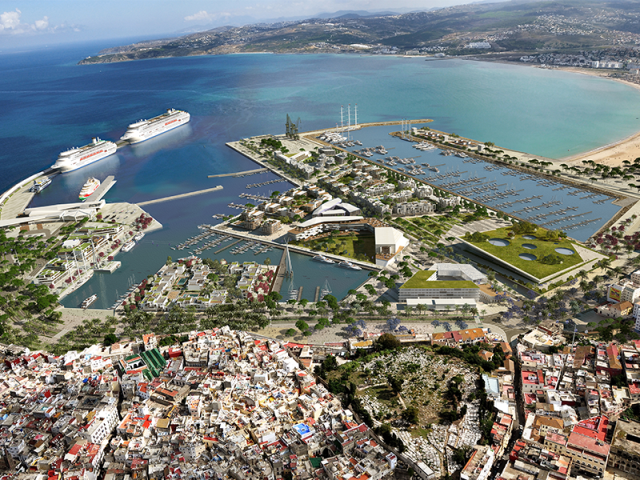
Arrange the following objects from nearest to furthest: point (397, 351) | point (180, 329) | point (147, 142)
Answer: point (397, 351) < point (180, 329) < point (147, 142)

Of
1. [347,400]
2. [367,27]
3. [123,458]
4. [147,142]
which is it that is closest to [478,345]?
[347,400]

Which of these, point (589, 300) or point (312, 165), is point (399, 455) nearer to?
point (589, 300)

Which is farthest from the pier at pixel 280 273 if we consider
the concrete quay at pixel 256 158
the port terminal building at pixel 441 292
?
the concrete quay at pixel 256 158

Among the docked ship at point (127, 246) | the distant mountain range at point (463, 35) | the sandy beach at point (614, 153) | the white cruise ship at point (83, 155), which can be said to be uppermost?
the distant mountain range at point (463, 35)

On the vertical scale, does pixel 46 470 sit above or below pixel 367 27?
below

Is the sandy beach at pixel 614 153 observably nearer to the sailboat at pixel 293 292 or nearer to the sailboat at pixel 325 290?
the sailboat at pixel 325 290

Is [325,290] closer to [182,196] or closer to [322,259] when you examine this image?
[322,259]

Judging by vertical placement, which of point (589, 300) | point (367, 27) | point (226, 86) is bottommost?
point (589, 300)
